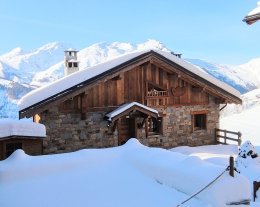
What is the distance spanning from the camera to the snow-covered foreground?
23.5 ft

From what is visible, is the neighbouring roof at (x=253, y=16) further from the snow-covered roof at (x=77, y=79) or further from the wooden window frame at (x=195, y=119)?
the wooden window frame at (x=195, y=119)

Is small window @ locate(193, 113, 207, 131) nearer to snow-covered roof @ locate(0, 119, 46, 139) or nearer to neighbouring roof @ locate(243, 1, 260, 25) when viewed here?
snow-covered roof @ locate(0, 119, 46, 139)

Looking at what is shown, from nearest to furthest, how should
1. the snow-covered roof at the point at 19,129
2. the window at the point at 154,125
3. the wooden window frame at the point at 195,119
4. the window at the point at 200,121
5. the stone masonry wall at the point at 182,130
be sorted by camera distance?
the snow-covered roof at the point at 19,129
the stone masonry wall at the point at 182,130
the window at the point at 154,125
the wooden window frame at the point at 195,119
the window at the point at 200,121

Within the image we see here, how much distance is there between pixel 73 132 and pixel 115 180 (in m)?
8.01

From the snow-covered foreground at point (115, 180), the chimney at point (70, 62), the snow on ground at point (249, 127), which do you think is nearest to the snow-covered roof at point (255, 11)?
the snow-covered foreground at point (115, 180)

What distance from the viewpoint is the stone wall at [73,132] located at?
626 inches

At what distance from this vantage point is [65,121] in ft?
53.2

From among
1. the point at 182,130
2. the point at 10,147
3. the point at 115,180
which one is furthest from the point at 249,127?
the point at 115,180

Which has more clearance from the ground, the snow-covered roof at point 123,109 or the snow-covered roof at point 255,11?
the snow-covered roof at point 255,11

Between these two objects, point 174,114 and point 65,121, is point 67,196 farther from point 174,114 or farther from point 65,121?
point 174,114

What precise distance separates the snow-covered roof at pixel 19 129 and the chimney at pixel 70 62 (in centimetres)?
956

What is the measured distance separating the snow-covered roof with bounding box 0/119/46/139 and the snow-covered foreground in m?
2.76

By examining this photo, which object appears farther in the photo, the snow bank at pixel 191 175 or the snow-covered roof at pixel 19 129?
the snow-covered roof at pixel 19 129

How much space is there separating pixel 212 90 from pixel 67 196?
13.4 metres
